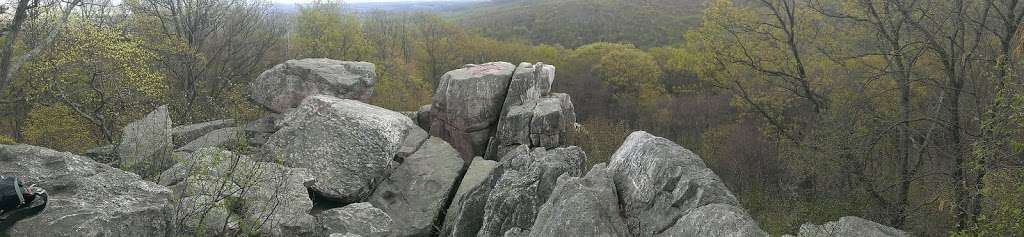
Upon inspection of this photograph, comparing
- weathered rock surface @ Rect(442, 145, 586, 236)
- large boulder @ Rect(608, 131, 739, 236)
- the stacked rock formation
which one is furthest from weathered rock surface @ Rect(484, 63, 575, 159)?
large boulder @ Rect(608, 131, 739, 236)

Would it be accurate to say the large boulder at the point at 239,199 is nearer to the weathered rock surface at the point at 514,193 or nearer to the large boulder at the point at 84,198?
the large boulder at the point at 84,198

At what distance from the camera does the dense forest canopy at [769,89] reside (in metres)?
16.5

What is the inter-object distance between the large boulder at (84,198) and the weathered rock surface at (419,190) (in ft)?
22.7

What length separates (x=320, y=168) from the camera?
58.4 ft

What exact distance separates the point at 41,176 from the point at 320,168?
22.5 ft

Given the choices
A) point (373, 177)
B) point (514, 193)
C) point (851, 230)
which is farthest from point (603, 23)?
point (851, 230)

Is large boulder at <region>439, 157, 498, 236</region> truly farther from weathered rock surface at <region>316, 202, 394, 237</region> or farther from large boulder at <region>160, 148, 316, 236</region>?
large boulder at <region>160, 148, 316, 236</region>

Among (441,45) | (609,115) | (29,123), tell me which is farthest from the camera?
(441,45)

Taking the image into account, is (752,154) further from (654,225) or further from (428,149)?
(654,225)

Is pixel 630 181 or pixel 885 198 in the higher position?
pixel 630 181

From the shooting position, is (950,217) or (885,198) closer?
(950,217)

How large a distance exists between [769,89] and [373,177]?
23.8m

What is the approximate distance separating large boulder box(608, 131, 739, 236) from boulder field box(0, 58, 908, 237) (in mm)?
32

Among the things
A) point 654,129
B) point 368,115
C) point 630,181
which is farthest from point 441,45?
point 630,181
